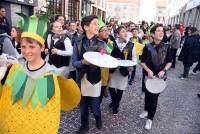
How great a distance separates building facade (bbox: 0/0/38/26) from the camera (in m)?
9.91

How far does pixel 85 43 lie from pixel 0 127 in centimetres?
195

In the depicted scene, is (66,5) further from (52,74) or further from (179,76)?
(52,74)

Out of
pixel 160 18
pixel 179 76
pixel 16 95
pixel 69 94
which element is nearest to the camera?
pixel 16 95

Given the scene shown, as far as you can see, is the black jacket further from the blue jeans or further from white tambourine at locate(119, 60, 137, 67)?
the blue jeans

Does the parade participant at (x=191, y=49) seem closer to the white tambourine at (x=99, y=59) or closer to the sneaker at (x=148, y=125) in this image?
the sneaker at (x=148, y=125)

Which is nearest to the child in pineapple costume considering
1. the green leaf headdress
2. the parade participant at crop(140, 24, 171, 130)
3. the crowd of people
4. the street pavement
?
the green leaf headdress

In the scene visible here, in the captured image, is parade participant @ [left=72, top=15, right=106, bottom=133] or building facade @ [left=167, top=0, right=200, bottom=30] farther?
building facade @ [left=167, top=0, right=200, bottom=30]

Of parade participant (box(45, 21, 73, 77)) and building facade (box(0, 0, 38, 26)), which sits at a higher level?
building facade (box(0, 0, 38, 26))

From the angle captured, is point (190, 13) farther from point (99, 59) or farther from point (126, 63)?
point (99, 59)

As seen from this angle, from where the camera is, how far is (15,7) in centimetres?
1055

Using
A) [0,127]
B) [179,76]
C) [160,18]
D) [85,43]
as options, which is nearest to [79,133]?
[85,43]

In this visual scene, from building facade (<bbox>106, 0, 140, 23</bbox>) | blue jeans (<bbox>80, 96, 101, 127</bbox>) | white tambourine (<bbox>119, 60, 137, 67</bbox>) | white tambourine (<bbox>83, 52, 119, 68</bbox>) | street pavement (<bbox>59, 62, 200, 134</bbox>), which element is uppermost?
building facade (<bbox>106, 0, 140, 23</bbox>)

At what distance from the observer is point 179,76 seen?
9.43 m

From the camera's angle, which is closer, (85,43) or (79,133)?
(85,43)
